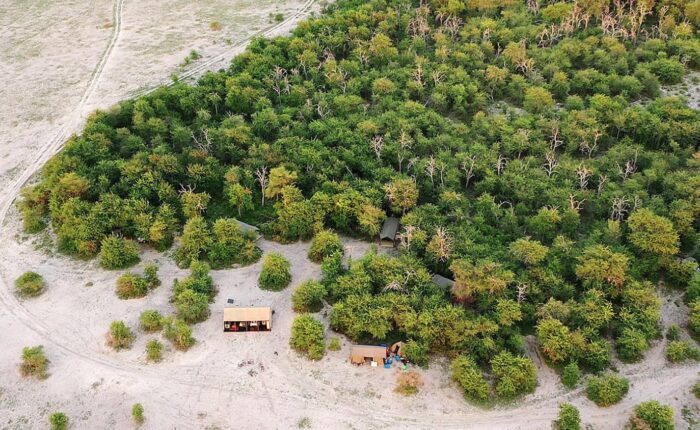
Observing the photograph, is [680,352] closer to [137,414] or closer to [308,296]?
[308,296]

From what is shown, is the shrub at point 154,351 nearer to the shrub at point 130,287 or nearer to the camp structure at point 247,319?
the camp structure at point 247,319

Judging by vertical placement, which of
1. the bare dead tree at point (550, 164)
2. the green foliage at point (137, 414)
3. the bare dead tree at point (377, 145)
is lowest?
the green foliage at point (137, 414)

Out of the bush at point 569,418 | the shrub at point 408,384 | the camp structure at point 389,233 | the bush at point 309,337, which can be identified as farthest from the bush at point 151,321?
the bush at point 569,418

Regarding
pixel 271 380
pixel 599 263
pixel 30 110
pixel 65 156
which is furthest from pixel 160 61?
pixel 599 263

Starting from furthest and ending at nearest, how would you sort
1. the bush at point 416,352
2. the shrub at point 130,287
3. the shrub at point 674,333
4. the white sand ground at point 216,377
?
Result: 1. the shrub at point 130,287
2. the shrub at point 674,333
3. the bush at point 416,352
4. the white sand ground at point 216,377

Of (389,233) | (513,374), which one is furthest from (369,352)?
(389,233)

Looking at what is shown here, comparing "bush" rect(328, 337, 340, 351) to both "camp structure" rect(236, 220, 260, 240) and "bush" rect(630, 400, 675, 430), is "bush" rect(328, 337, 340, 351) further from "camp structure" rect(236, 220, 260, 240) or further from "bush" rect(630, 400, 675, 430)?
"bush" rect(630, 400, 675, 430)
